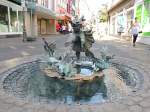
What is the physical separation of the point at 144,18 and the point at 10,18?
1195 cm

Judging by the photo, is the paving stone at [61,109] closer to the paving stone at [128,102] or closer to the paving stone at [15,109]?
the paving stone at [15,109]

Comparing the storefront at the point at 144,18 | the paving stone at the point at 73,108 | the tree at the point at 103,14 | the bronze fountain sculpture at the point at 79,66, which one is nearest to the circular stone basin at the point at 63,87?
the bronze fountain sculpture at the point at 79,66

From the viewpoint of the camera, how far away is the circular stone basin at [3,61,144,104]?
15.0 feet

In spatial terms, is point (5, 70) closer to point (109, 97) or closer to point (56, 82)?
point (56, 82)

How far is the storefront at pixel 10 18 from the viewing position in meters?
19.0

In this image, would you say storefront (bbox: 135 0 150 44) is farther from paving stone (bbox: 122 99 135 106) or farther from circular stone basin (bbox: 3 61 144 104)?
paving stone (bbox: 122 99 135 106)

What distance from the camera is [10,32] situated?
2038 cm

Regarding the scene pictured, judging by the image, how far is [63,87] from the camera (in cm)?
528

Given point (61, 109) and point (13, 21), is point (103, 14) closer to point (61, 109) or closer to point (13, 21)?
point (13, 21)

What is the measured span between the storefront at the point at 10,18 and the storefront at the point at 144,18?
11.1m

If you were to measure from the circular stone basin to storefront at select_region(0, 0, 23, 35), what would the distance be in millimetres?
13426

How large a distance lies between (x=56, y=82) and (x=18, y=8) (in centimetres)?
1777

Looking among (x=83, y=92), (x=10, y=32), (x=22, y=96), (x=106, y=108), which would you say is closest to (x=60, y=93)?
(x=83, y=92)

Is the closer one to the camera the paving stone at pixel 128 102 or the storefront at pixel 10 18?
the paving stone at pixel 128 102
